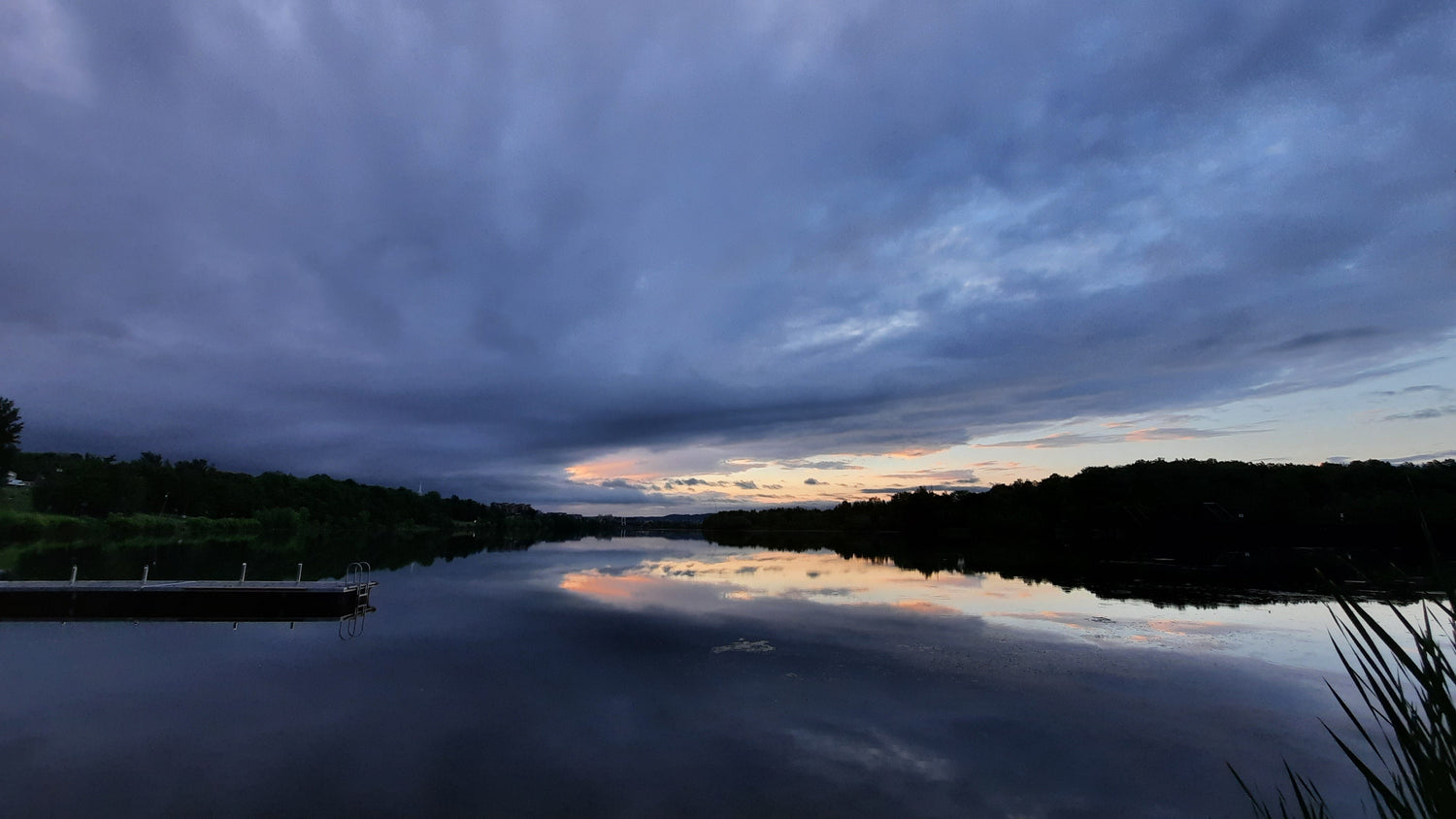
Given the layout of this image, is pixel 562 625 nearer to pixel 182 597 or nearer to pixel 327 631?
pixel 327 631

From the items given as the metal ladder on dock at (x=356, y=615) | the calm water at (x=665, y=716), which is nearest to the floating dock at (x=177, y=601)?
the metal ladder on dock at (x=356, y=615)

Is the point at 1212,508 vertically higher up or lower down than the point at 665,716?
higher up

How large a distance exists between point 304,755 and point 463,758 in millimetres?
→ 3243

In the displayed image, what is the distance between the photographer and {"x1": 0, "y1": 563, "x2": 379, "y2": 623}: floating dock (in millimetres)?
26609

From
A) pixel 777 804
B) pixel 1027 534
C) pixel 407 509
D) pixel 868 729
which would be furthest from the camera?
pixel 407 509

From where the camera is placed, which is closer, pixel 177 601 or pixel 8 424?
pixel 177 601

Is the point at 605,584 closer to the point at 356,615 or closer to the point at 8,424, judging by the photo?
the point at 356,615

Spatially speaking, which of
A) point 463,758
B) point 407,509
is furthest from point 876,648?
point 407,509

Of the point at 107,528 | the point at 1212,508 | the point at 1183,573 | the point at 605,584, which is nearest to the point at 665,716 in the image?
the point at 605,584

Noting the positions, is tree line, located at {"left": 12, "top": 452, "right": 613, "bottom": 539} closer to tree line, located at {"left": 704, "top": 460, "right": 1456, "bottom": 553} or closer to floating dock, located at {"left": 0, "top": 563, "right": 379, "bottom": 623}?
floating dock, located at {"left": 0, "top": 563, "right": 379, "bottom": 623}

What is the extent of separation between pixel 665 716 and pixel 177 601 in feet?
79.4

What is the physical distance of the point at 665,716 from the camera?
52.1ft

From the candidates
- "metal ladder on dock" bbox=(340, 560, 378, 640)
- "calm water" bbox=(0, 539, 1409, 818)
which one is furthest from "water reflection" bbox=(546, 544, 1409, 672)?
"metal ladder on dock" bbox=(340, 560, 378, 640)

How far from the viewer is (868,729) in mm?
14875
